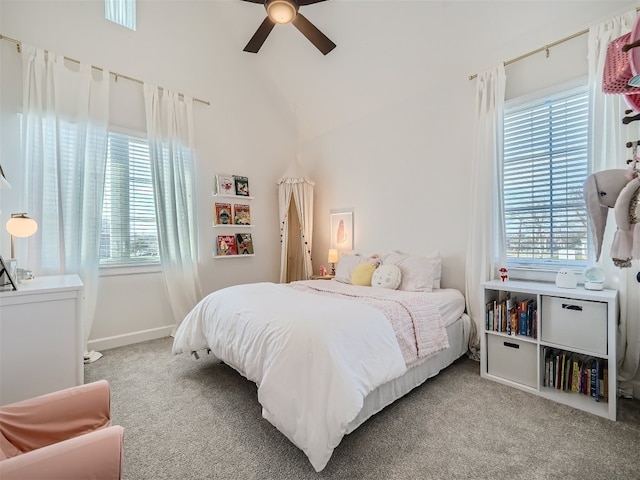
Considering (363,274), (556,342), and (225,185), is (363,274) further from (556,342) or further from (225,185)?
(225,185)

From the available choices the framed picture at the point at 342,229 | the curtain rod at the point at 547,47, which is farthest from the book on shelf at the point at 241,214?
the curtain rod at the point at 547,47

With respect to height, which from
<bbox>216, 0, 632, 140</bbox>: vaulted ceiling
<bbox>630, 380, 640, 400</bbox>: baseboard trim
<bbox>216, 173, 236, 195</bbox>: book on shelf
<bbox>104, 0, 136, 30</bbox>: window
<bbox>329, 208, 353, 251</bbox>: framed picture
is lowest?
<bbox>630, 380, 640, 400</bbox>: baseboard trim

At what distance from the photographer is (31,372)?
1.56 meters

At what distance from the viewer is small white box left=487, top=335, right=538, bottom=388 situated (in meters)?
2.20

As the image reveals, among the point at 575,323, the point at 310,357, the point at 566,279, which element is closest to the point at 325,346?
the point at 310,357

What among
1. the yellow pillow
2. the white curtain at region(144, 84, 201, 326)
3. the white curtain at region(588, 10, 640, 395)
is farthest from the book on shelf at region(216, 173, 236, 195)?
the white curtain at region(588, 10, 640, 395)

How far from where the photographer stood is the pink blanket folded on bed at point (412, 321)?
2.00 m

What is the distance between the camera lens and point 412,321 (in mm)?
→ 2105

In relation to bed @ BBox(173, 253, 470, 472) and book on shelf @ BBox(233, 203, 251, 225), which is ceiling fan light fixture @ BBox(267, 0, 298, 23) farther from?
book on shelf @ BBox(233, 203, 251, 225)

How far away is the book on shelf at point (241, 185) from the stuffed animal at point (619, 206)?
369 cm

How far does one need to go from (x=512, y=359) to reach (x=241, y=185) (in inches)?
146

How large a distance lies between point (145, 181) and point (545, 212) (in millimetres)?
4216

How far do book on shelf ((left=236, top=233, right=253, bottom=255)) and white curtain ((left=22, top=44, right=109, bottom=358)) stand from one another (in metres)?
1.63

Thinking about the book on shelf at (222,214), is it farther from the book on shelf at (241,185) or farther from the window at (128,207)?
the window at (128,207)
